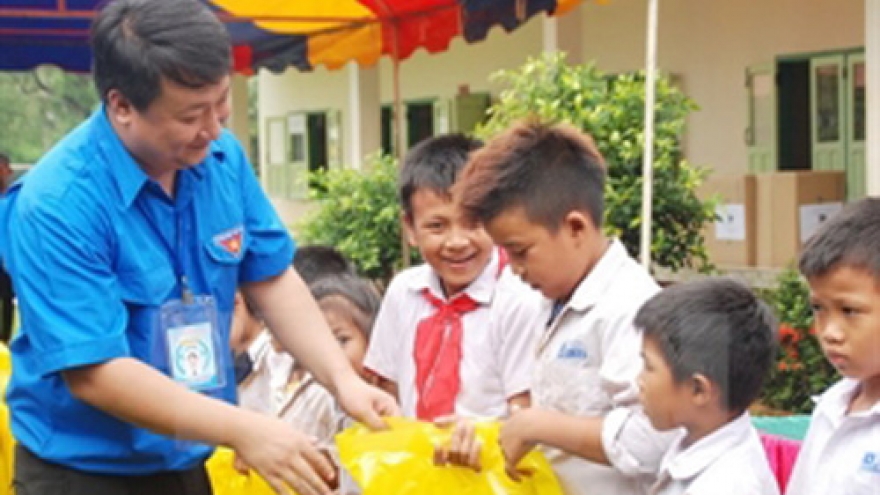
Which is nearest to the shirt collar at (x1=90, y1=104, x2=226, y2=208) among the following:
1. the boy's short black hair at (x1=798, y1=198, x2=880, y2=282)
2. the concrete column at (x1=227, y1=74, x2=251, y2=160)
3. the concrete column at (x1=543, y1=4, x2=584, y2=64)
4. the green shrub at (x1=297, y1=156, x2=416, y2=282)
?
the boy's short black hair at (x1=798, y1=198, x2=880, y2=282)

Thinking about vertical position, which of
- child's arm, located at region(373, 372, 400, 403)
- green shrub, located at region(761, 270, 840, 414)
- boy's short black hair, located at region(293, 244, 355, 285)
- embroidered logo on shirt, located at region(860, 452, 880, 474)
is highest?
boy's short black hair, located at region(293, 244, 355, 285)

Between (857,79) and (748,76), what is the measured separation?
49.6 inches

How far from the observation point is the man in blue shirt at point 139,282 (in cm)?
257

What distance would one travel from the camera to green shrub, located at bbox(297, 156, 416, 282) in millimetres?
11000

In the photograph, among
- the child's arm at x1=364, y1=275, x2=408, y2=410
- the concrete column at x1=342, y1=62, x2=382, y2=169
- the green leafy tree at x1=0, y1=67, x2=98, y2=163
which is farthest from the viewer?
the green leafy tree at x1=0, y1=67, x2=98, y2=163

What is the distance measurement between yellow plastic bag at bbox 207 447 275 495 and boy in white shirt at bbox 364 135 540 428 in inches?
16.8

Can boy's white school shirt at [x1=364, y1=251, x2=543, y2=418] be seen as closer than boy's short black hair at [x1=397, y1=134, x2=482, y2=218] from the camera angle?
Yes

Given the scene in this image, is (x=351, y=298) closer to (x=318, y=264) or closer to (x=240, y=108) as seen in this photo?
(x=318, y=264)

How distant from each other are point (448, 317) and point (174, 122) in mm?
1285

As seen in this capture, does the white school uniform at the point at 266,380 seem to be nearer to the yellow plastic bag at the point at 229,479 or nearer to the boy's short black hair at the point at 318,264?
the boy's short black hair at the point at 318,264

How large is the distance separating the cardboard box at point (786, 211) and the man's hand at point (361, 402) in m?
8.07

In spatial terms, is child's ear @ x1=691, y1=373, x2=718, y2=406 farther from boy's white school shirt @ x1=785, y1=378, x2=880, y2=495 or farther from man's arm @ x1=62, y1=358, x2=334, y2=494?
man's arm @ x1=62, y1=358, x2=334, y2=494

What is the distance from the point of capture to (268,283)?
3.11m

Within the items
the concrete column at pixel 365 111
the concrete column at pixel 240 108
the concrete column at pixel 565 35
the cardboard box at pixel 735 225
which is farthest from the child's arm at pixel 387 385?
the concrete column at pixel 240 108
